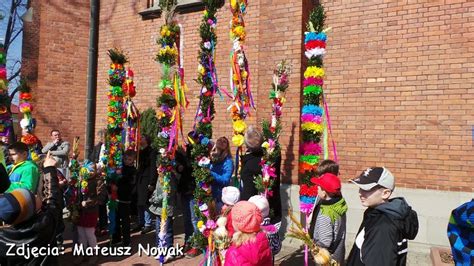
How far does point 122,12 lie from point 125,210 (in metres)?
6.14

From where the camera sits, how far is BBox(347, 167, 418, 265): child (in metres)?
2.66

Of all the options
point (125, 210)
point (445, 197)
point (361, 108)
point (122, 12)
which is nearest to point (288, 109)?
point (361, 108)

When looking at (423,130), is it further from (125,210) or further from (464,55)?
(125,210)

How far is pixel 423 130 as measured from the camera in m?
6.73

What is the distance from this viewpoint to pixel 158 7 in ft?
32.6

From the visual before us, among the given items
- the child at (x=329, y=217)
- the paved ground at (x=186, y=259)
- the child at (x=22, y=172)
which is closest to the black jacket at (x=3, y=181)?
the child at (x=22, y=172)

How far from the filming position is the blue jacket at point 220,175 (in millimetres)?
6199

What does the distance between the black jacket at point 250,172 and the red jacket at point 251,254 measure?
89.7 inches

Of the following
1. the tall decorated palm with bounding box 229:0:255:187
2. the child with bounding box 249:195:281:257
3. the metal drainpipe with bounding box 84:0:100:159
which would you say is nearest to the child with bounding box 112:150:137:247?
the tall decorated palm with bounding box 229:0:255:187

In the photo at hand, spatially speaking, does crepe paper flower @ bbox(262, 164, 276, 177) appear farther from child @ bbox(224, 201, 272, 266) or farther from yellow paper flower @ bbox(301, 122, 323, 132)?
child @ bbox(224, 201, 272, 266)

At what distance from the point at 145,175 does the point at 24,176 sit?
10.00ft

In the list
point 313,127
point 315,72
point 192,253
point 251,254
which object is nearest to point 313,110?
point 313,127

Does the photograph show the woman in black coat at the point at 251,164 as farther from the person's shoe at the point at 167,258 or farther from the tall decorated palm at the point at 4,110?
the tall decorated palm at the point at 4,110

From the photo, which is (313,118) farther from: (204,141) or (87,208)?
(87,208)
